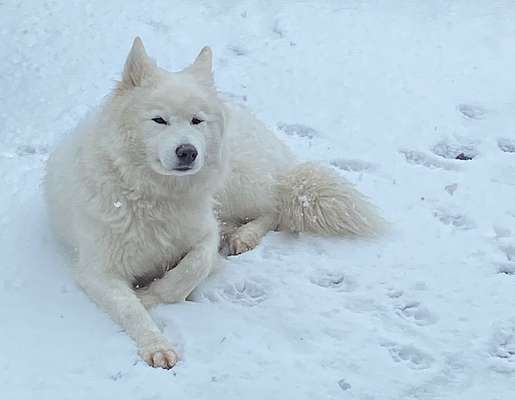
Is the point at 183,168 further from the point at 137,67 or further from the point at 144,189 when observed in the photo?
the point at 137,67

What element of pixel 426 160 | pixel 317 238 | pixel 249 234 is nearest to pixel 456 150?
pixel 426 160

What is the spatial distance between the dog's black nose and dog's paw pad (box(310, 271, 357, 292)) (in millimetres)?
1121

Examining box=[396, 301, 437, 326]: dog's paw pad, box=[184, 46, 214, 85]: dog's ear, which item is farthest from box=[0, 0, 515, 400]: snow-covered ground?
box=[184, 46, 214, 85]: dog's ear

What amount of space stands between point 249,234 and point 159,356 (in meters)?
1.49

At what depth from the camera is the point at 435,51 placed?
827cm

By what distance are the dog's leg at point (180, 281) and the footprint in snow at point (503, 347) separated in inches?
59.7

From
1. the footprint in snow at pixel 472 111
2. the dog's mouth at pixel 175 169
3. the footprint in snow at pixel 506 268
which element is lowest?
the footprint in snow at pixel 506 268

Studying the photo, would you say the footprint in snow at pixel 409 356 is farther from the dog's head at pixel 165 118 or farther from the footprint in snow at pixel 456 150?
the footprint in snow at pixel 456 150

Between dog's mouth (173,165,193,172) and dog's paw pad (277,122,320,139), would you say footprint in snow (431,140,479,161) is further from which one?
dog's mouth (173,165,193,172)

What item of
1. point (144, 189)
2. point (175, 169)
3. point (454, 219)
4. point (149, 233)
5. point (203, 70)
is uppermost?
point (203, 70)

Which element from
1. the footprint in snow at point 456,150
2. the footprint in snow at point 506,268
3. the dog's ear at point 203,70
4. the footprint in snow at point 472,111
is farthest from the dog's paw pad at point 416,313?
the footprint in snow at point 472,111

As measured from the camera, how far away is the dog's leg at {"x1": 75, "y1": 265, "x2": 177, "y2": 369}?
3908 millimetres

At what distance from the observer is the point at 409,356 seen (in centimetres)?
418

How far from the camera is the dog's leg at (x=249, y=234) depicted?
515 cm
